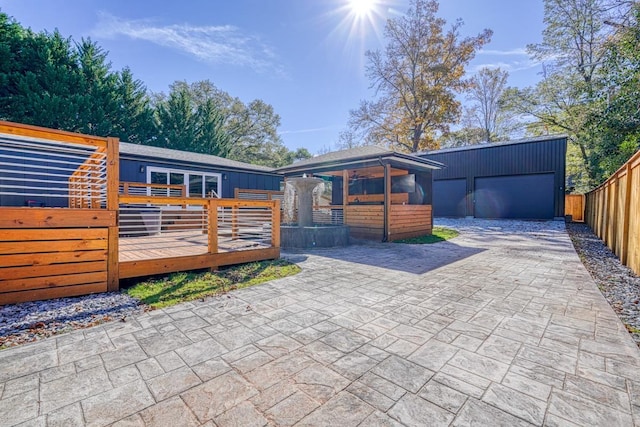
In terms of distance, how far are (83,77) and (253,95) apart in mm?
12470

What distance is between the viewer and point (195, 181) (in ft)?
37.0

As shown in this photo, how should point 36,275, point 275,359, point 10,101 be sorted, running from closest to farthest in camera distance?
point 275,359, point 36,275, point 10,101

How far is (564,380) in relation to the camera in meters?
1.80

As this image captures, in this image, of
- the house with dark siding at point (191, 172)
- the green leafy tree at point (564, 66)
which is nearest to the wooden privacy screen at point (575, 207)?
the green leafy tree at point (564, 66)

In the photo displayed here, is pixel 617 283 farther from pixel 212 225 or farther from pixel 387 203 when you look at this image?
pixel 212 225

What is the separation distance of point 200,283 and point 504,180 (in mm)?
16581

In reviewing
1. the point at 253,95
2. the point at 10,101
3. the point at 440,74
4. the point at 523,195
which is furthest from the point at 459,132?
the point at 10,101

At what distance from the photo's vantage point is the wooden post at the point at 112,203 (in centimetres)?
347

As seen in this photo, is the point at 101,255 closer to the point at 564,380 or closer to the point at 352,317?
the point at 352,317

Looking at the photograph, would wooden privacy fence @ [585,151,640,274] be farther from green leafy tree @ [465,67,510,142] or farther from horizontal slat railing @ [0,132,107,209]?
green leafy tree @ [465,67,510,142]

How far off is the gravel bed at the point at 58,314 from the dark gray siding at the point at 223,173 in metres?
7.30

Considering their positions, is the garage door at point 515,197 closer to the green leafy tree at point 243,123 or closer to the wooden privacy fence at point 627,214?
the wooden privacy fence at point 627,214

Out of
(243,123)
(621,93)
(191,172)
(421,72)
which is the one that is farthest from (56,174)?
(243,123)

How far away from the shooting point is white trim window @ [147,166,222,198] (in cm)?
1045
